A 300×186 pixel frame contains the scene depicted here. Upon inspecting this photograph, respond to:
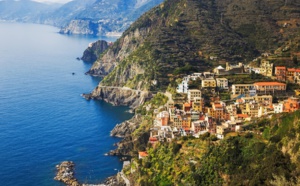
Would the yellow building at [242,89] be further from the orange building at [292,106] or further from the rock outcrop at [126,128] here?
the rock outcrop at [126,128]

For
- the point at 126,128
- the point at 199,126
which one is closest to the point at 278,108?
the point at 199,126

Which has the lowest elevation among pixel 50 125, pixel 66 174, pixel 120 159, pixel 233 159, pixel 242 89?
pixel 66 174

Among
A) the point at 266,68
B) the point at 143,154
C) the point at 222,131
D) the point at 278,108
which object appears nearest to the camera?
the point at 222,131

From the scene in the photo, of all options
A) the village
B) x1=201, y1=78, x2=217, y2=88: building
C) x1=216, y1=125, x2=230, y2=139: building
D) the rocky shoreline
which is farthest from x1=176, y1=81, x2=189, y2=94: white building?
the rocky shoreline

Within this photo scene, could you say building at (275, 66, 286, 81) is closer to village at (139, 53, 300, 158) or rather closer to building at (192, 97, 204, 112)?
village at (139, 53, 300, 158)

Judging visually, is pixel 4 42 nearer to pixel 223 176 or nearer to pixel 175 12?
pixel 175 12

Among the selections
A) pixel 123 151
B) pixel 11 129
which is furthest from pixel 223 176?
pixel 11 129

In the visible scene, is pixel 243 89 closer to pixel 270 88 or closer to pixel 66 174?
pixel 270 88
